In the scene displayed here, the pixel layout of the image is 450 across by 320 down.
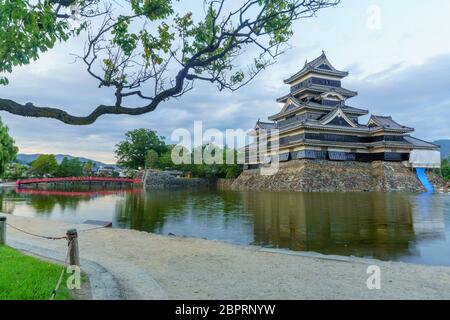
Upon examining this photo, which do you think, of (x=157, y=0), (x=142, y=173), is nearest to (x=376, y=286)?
(x=157, y=0)

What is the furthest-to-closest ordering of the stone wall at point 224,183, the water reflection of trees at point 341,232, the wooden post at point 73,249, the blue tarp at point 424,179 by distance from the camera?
1. the stone wall at point 224,183
2. the blue tarp at point 424,179
3. the water reflection of trees at point 341,232
4. the wooden post at point 73,249

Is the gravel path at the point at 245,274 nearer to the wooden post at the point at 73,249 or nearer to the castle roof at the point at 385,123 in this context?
the wooden post at the point at 73,249

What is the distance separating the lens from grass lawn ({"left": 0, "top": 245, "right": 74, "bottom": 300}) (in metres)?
3.48

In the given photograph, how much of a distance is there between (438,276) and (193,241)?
5.19 m

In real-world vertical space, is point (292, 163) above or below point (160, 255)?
above

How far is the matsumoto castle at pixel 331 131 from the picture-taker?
32250 mm

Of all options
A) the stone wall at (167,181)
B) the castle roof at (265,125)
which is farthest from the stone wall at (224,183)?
the castle roof at (265,125)

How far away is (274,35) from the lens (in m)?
5.76

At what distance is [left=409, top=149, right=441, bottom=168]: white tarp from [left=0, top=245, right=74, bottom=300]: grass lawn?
121ft

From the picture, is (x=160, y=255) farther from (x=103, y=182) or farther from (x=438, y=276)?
(x=103, y=182)

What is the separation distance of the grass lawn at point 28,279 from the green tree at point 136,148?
54302 mm

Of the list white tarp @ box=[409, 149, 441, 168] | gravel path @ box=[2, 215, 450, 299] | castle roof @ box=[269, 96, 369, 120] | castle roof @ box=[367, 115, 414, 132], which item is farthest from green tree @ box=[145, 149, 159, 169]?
gravel path @ box=[2, 215, 450, 299]

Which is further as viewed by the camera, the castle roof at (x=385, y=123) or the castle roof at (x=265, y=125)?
the castle roof at (x=265, y=125)

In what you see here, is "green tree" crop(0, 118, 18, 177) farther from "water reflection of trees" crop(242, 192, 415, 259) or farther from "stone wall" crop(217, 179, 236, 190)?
"stone wall" crop(217, 179, 236, 190)
